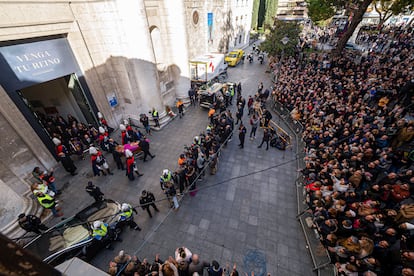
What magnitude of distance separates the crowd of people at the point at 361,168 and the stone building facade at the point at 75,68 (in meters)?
8.89

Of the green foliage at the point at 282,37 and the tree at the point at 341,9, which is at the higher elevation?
the tree at the point at 341,9

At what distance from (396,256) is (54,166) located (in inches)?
502

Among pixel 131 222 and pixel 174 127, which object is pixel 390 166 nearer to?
pixel 131 222

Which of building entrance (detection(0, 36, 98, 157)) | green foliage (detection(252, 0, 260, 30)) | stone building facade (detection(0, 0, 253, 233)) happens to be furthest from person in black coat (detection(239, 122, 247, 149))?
Result: green foliage (detection(252, 0, 260, 30))

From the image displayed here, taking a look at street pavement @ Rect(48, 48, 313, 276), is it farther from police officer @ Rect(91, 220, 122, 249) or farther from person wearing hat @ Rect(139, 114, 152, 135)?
person wearing hat @ Rect(139, 114, 152, 135)

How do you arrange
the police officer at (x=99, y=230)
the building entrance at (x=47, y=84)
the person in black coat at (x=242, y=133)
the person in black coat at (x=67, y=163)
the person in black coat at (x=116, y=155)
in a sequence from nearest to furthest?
the police officer at (x=99, y=230)
the building entrance at (x=47, y=84)
the person in black coat at (x=67, y=163)
the person in black coat at (x=116, y=155)
the person in black coat at (x=242, y=133)

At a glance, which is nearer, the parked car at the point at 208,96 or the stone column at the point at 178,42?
the stone column at the point at 178,42

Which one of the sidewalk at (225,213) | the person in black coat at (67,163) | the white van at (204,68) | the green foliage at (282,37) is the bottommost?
the sidewalk at (225,213)

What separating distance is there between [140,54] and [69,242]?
8958mm

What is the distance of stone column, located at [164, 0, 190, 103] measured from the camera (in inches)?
463

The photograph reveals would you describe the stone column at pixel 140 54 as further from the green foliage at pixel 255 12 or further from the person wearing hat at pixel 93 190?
the green foliage at pixel 255 12

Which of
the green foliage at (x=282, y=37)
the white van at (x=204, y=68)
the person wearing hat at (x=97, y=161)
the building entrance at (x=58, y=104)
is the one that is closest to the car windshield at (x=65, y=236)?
the person wearing hat at (x=97, y=161)

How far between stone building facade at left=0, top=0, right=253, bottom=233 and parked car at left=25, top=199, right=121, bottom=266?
1893 mm

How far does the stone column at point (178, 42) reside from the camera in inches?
463
